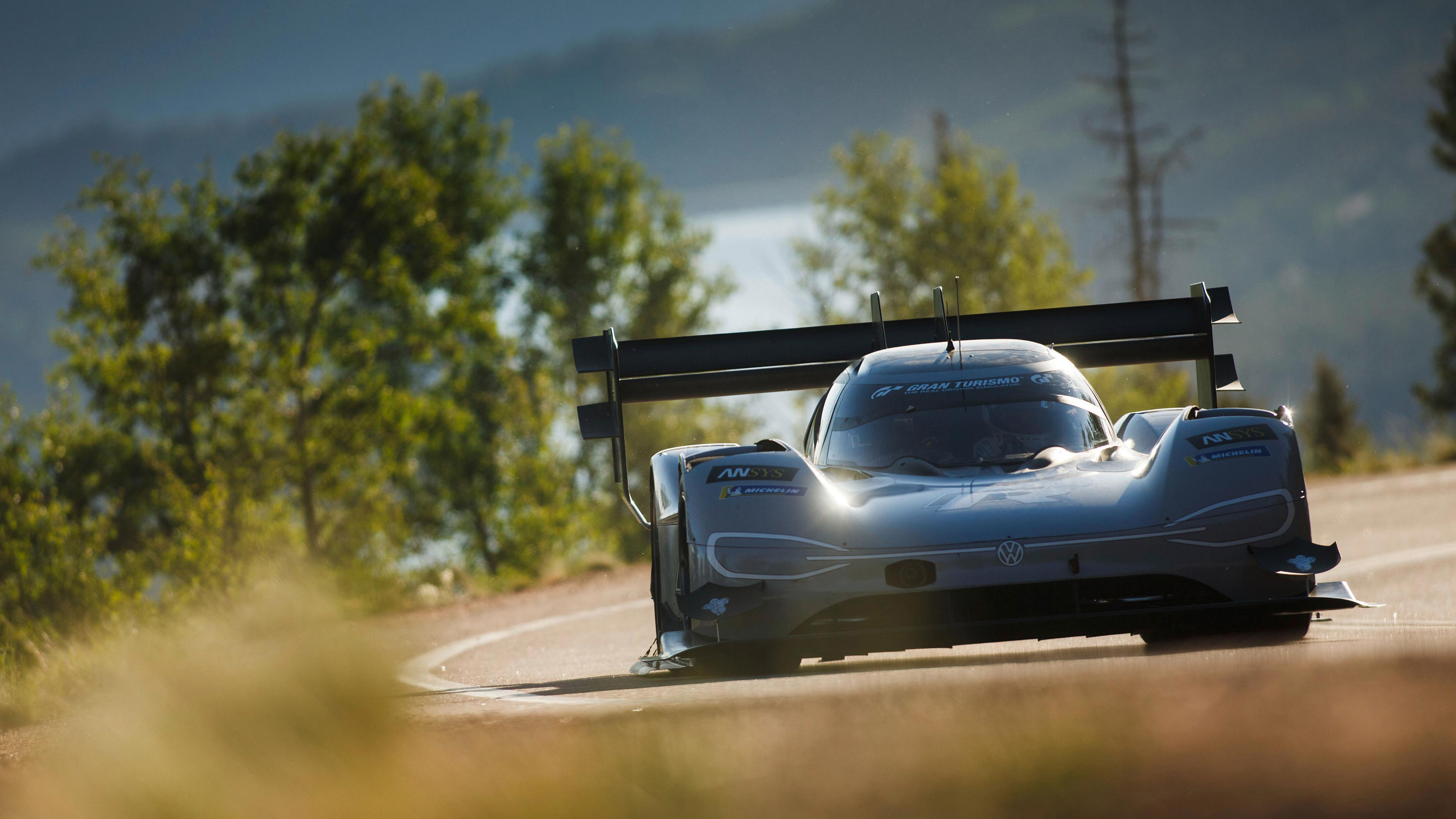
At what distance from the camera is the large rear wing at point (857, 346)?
8828mm

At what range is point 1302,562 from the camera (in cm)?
537

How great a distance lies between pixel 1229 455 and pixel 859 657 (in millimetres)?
2338

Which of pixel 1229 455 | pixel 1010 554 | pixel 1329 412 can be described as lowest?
pixel 1329 412

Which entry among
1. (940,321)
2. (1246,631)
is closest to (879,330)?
(940,321)

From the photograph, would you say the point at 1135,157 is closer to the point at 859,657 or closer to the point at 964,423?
the point at 964,423

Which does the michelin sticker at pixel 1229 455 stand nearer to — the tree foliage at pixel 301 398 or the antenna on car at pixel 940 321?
the antenna on car at pixel 940 321

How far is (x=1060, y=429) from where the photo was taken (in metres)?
7.03

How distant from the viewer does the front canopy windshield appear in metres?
6.90

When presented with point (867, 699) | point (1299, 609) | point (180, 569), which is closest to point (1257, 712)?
point (867, 699)

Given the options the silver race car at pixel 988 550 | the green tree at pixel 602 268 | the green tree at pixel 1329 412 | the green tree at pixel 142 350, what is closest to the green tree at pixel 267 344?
the green tree at pixel 142 350

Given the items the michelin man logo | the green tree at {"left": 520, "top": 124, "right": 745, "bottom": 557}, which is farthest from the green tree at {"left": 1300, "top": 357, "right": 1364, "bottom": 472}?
the michelin man logo

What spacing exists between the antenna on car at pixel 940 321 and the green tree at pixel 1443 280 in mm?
52226

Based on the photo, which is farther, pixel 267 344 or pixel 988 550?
pixel 267 344

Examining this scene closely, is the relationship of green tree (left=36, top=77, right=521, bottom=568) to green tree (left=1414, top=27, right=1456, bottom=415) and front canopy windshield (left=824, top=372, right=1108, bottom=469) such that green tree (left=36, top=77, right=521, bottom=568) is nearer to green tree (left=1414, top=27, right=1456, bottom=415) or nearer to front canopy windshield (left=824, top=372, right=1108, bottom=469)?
front canopy windshield (left=824, top=372, right=1108, bottom=469)
